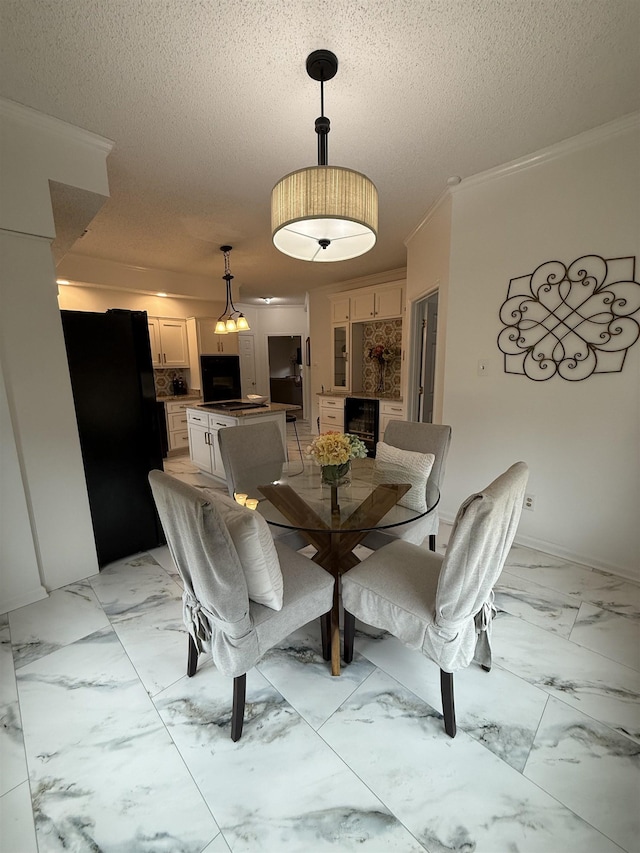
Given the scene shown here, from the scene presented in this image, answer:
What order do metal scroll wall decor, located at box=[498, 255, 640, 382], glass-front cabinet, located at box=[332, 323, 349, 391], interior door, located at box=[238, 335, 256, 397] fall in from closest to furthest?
metal scroll wall decor, located at box=[498, 255, 640, 382]
glass-front cabinet, located at box=[332, 323, 349, 391]
interior door, located at box=[238, 335, 256, 397]

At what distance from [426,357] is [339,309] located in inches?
81.8

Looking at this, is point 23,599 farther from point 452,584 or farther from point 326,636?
point 452,584

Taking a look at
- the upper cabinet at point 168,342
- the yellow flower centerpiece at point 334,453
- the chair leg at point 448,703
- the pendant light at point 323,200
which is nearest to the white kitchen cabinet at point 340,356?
the upper cabinet at point 168,342

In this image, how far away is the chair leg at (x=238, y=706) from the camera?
4.15 ft

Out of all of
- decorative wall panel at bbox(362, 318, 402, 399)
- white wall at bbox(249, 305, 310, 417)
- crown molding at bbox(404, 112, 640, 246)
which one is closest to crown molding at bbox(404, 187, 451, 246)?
crown molding at bbox(404, 112, 640, 246)

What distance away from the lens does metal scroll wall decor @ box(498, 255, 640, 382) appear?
2.05 m

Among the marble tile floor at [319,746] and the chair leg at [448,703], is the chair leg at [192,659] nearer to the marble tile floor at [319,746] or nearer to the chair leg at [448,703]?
the marble tile floor at [319,746]

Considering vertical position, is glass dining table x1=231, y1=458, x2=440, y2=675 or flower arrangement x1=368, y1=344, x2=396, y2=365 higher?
flower arrangement x1=368, y1=344, x2=396, y2=365

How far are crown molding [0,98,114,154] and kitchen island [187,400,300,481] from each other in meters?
2.19

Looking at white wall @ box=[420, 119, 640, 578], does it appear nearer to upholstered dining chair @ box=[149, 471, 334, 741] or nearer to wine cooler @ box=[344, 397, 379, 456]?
upholstered dining chair @ box=[149, 471, 334, 741]

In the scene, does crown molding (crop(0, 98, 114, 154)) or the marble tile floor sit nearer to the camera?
the marble tile floor

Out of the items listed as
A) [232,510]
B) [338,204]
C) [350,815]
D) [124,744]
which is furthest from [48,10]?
[350,815]

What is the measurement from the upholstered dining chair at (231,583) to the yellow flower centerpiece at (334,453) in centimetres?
58

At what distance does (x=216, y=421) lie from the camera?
387 cm
